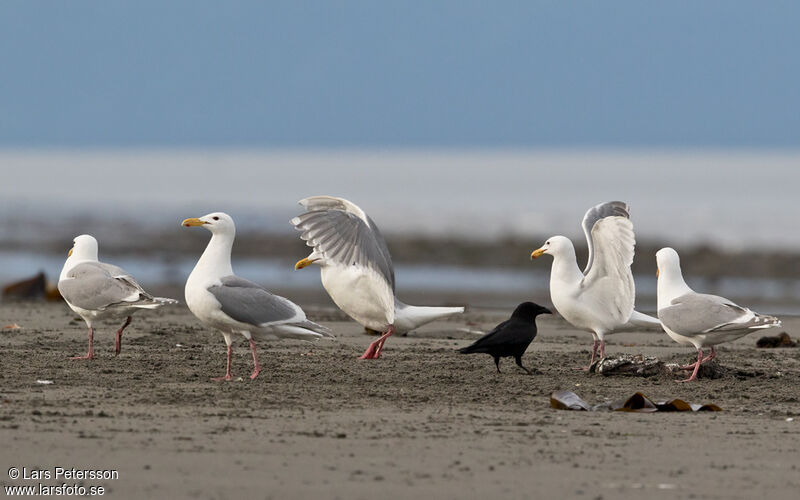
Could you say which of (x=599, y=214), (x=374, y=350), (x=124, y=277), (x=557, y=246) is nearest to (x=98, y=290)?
(x=124, y=277)

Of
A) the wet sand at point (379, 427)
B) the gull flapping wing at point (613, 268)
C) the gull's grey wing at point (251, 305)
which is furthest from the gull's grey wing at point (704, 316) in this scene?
the gull's grey wing at point (251, 305)

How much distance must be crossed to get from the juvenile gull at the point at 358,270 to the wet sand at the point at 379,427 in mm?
641

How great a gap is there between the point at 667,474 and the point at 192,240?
25945 mm

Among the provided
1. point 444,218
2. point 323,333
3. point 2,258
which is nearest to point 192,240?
point 2,258

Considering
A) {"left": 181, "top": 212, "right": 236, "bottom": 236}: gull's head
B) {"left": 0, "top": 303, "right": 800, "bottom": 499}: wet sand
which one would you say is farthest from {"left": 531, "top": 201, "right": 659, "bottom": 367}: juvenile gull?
{"left": 181, "top": 212, "right": 236, "bottom": 236}: gull's head

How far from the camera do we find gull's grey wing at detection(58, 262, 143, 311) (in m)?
9.96

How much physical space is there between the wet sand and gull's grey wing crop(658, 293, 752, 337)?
42 centimetres

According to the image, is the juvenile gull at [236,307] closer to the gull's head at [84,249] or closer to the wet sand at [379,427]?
the wet sand at [379,427]

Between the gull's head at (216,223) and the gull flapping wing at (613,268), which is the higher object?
the gull's head at (216,223)

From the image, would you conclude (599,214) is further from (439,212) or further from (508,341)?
(439,212)

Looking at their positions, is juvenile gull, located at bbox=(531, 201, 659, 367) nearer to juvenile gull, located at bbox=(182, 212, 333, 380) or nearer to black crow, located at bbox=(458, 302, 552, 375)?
black crow, located at bbox=(458, 302, 552, 375)

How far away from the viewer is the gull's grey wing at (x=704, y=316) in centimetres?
952

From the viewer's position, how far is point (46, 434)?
629 centimetres

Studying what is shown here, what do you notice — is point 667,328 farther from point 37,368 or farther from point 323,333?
point 37,368
